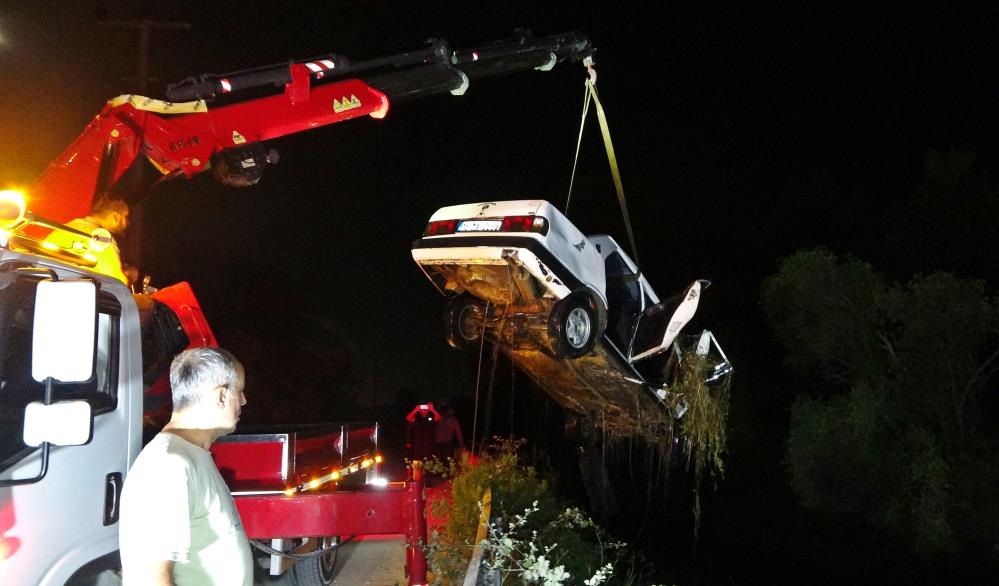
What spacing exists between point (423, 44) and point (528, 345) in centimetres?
304

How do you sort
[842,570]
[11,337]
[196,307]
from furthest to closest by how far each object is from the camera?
1. [842,570]
2. [196,307]
3. [11,337]

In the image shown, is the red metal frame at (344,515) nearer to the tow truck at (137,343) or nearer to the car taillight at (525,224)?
the tow truck at (137,343)

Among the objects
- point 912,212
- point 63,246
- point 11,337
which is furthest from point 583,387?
point 912,212

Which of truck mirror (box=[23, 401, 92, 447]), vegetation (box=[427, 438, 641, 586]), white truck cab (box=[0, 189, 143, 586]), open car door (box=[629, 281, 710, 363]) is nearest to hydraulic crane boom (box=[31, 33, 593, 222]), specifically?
white truck cab (box=[0, 189, 143, 586])

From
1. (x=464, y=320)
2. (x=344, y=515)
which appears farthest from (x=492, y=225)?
(x=344, y=515)

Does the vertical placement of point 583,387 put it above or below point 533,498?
above

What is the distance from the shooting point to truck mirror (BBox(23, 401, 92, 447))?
9.29 ft

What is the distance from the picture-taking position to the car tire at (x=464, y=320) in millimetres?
8414

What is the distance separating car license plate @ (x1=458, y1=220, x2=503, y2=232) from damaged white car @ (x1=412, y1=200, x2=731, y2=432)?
0.04 feet

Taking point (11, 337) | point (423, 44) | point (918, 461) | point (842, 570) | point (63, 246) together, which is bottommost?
point (842, 570)

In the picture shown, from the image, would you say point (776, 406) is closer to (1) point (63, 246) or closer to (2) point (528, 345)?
(2) point (528, 345)

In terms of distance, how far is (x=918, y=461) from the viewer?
572 inches

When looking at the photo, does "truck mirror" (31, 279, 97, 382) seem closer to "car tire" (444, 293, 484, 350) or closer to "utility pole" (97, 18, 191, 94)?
"car tire" (444, 293, 484, 350)

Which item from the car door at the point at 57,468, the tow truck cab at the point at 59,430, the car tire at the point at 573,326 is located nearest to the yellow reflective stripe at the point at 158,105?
the tow truck cab at the point at 59,430
